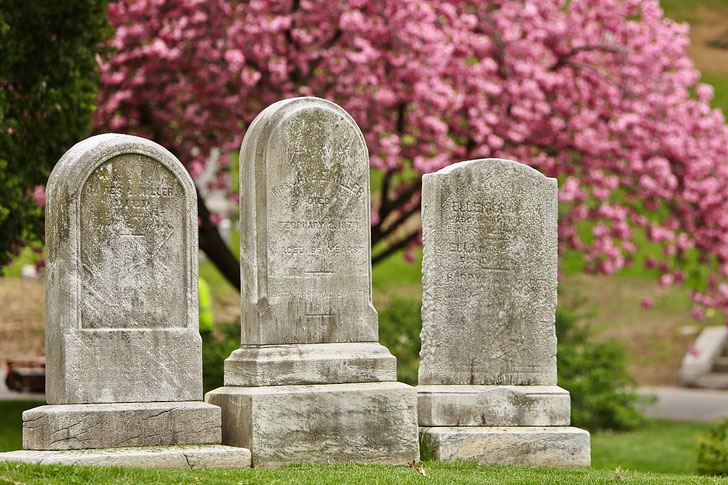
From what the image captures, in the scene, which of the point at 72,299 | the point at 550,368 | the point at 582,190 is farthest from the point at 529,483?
the point at 582,190

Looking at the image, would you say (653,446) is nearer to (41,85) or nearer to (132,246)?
(41,85)

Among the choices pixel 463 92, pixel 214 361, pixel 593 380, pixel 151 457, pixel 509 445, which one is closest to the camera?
pixel 151 457

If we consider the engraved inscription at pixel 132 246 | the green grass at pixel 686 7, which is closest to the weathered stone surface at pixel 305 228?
the engraved inscription at pixel 132 246

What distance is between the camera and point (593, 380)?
607 inches

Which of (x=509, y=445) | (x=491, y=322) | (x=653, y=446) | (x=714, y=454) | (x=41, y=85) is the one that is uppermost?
(x=41, y=85)

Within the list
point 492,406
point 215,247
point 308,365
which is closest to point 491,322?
point 492,406

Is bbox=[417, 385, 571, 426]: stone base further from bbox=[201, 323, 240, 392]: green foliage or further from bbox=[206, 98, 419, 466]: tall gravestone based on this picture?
bbox=[201, 323, 240, 392]: green foliage

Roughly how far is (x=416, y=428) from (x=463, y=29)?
8.12 meters

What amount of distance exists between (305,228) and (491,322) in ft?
5.77

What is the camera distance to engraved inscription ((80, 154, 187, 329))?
7367mm

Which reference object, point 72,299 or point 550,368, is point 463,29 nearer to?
point 550,368

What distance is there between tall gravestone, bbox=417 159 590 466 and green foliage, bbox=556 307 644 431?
5.55m

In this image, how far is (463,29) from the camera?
15.1m

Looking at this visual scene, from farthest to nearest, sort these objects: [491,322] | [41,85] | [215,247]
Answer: [215,247] < [41,85] < [491,322]
